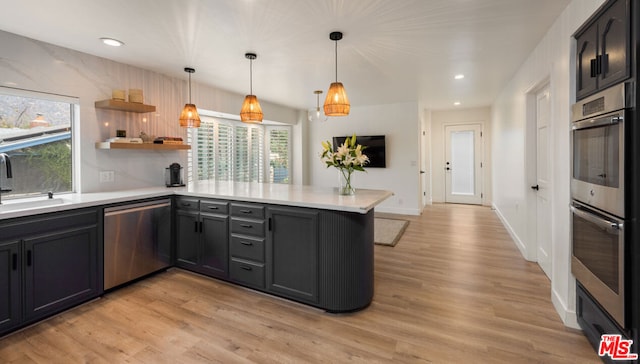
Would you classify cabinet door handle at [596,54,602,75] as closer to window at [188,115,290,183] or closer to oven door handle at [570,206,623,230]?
oven door handle at [570,206,623,230]

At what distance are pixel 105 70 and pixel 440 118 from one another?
7.52 metres

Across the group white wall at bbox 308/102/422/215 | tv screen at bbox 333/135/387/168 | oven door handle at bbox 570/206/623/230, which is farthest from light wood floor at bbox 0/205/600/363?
tv screen at bbox 333/135/387/168

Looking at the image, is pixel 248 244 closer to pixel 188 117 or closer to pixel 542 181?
pixel 188 117

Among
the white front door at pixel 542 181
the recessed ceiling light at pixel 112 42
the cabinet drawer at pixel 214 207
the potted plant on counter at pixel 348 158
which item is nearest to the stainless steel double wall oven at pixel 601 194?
the white front door at pixel 542 181

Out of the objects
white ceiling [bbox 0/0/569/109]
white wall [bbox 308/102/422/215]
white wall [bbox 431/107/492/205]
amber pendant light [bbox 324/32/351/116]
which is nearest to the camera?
white ceiling [bbox 0/0/569/109]

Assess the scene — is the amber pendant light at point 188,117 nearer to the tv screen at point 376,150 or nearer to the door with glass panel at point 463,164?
the tv screen at point 376,150

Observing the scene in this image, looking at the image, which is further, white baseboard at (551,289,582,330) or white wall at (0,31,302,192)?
white wall at (0,31,302,192)

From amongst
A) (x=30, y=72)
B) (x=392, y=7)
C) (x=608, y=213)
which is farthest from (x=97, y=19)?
(x=608, y=213)

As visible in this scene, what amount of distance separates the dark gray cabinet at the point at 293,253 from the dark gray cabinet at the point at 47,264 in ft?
5.33

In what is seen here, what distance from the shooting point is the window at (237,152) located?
5.17 metres

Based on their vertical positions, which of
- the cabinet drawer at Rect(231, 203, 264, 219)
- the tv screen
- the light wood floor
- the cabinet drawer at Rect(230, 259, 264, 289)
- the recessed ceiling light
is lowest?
the light wood floor

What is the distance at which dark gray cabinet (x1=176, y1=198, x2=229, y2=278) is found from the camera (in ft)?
10.2

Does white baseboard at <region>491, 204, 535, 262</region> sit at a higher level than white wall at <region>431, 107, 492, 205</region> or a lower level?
lower

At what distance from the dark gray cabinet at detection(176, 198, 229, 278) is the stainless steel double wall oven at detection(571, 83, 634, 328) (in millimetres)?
2946
